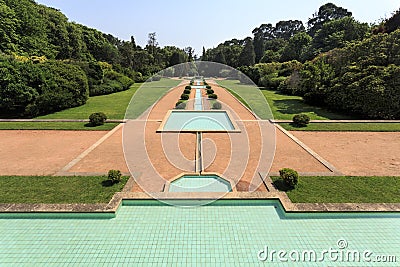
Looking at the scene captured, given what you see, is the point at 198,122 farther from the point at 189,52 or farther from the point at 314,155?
the point at 189,52

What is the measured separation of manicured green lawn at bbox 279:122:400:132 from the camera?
42.9ft

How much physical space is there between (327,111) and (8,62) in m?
21.8

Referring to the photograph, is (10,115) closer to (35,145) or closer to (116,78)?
(35,145)

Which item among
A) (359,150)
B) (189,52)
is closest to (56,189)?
(359,150)

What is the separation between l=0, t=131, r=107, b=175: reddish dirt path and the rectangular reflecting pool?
3.76 metres

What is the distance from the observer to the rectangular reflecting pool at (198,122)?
12.9 metres

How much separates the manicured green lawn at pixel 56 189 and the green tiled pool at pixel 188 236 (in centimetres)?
83

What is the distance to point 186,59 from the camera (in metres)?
57.2

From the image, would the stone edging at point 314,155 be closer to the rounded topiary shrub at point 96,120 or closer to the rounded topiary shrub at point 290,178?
the rounded topiary shrub at point 290,178

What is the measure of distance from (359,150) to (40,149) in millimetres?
13099

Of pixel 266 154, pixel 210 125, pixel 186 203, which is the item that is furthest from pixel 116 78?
pixel 186 203

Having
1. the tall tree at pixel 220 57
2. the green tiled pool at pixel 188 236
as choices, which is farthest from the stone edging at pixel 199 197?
the tall tree at pixel 220 57

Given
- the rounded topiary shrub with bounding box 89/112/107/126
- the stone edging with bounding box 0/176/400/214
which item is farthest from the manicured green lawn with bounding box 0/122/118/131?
the stone edging with bounding box 0/176/400/214

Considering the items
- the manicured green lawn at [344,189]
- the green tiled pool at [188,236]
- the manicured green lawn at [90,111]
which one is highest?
the manicured green lawn at [90,111]
